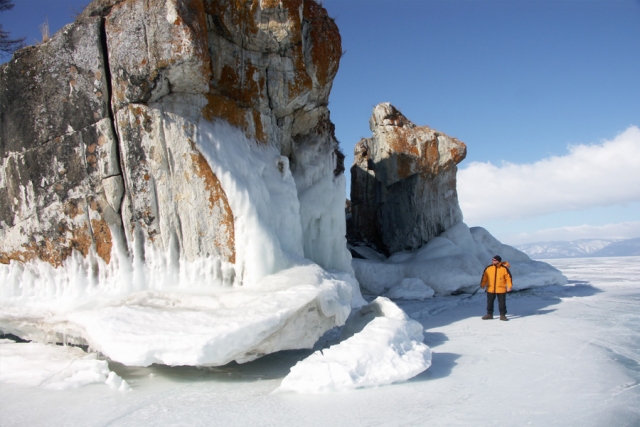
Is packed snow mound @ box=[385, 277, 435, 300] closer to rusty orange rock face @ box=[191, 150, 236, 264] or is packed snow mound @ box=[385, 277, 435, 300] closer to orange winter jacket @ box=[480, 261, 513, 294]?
orange winter jacket @ box=[480, 261, 513, 294]

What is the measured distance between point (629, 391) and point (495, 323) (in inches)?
139

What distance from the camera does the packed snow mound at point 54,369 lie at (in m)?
4.68

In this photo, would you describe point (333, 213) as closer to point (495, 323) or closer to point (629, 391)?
point (495, 323)

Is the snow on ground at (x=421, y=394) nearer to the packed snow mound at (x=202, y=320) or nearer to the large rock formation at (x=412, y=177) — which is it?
the packed snow mound at (x=202, y=320)

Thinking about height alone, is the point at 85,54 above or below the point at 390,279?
above

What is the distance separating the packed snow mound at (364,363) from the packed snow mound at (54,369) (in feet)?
5.42

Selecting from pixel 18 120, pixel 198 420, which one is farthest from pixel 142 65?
pixel 198 420

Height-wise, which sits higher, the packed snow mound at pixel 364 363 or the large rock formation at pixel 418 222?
the large rock formation at pixel 418 222

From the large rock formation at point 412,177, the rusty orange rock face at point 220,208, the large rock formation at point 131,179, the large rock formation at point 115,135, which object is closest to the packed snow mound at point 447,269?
the large rock formation at point 412,177

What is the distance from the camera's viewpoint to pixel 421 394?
13.7ft

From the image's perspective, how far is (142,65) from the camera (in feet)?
19.0

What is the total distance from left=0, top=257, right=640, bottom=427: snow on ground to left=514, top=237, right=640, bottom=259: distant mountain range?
196ft

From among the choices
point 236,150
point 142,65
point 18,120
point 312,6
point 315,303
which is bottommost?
point 315,303

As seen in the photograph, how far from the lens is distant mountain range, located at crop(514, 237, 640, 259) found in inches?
2781
